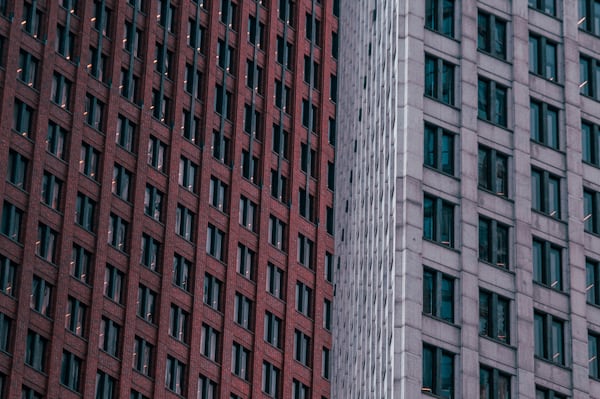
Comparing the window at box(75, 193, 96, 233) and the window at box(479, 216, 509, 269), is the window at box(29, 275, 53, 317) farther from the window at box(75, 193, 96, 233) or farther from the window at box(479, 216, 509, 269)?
the window at box(479, 216, 509, 269)

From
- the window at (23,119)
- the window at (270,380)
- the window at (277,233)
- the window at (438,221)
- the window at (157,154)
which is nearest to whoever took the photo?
the window at (438,221)

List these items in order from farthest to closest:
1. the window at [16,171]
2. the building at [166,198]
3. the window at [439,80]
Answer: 1. the building at [166,198]
2. the window at [16,171]
3. the window at [439,80]

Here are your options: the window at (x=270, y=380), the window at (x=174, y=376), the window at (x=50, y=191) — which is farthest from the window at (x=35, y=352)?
the window at (x=270, y=380)

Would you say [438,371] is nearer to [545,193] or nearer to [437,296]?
[437,296]

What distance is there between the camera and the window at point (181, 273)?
126438 mm

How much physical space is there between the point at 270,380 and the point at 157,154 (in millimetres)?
15992

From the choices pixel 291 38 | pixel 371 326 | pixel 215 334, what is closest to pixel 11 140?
pixel 215 334

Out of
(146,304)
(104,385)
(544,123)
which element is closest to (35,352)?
(104,385)

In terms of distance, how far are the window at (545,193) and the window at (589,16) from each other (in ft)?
24.9

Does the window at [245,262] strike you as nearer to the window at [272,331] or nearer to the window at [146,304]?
the window at [272,331]

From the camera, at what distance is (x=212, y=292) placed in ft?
422

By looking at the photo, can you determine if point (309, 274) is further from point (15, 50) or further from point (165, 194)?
point (15, 50)

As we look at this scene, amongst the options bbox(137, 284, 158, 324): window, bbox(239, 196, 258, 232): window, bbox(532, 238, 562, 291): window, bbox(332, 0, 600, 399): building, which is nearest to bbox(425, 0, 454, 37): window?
bbox(332, 0, 600, 399): building

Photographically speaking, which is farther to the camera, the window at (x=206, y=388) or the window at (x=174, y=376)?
the window at (x=206, y=388)
